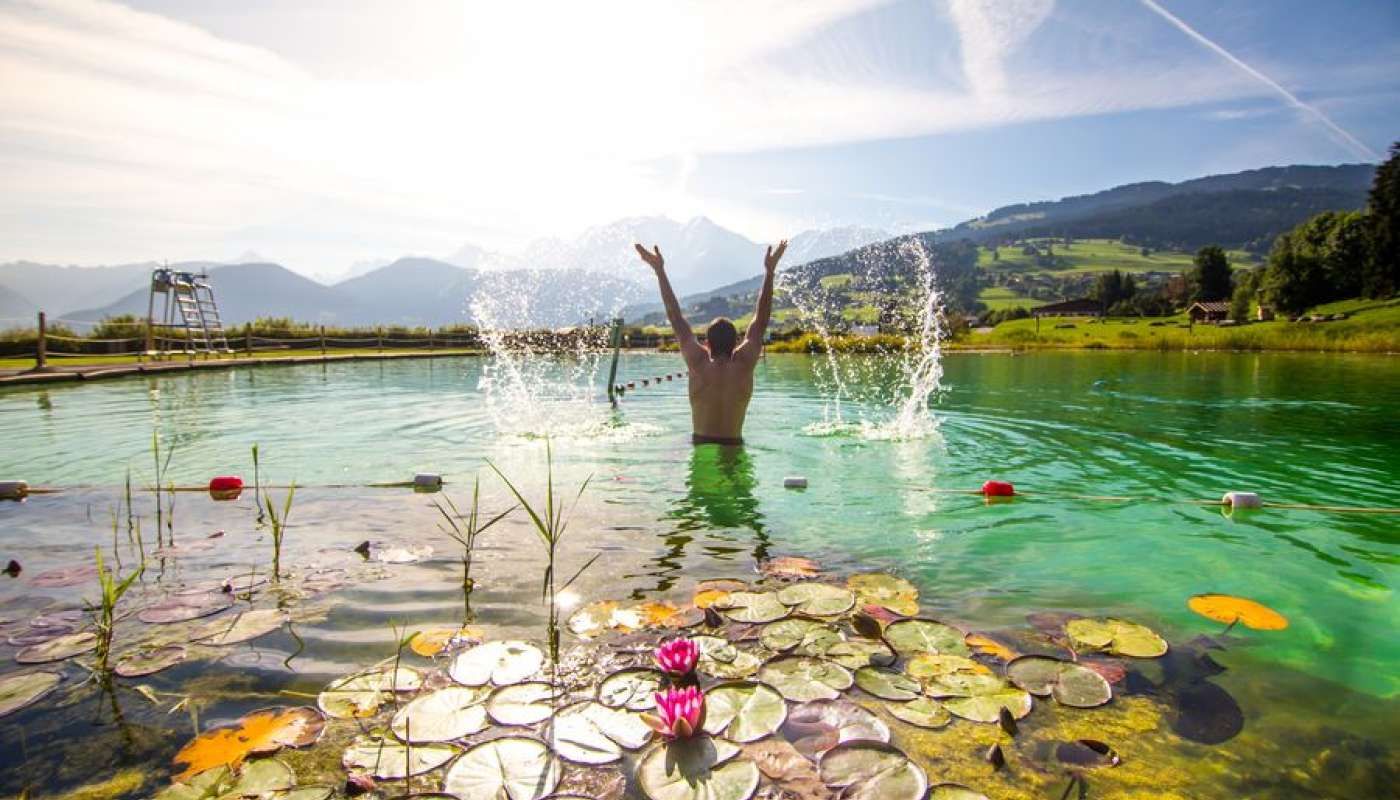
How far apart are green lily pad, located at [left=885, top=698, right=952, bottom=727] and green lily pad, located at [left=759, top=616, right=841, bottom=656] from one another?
0.68 meters

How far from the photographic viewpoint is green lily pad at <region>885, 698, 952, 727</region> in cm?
346

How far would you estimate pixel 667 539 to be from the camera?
680 cm

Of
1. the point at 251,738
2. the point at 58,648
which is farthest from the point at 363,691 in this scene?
the point at 58,648

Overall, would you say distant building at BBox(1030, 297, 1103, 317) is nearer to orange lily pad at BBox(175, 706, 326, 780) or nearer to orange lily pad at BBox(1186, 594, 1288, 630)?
orange lily pad at BBox(1186, 594, 1288, 630)

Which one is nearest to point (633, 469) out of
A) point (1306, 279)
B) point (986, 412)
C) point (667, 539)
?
point (667, 539)

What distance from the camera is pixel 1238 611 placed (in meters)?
4.96

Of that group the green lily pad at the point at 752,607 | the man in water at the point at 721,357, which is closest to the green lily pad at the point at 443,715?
the green lily pad at the point at 752,607

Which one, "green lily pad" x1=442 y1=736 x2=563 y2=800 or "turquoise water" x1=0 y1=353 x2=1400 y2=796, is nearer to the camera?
"green lily pad" x1=442 y1=736 x2=563 y2=800

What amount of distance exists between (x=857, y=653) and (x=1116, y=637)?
1.82 m

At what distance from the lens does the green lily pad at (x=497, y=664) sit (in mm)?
3852

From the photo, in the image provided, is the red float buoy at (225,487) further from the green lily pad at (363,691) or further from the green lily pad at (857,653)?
the green lily pad at (857,653)

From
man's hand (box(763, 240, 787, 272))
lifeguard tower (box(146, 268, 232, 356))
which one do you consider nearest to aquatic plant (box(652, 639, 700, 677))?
man's hand (box(763, 240, 787, 272))

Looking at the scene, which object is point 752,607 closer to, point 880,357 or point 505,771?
point 505,771

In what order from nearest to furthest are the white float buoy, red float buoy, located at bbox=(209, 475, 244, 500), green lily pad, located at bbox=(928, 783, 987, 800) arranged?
green lily pad, located at bbox=(928, 783, 987, 800), the white float buoy, red float buoy, located at bbox=(209, 475, 244, 500)
